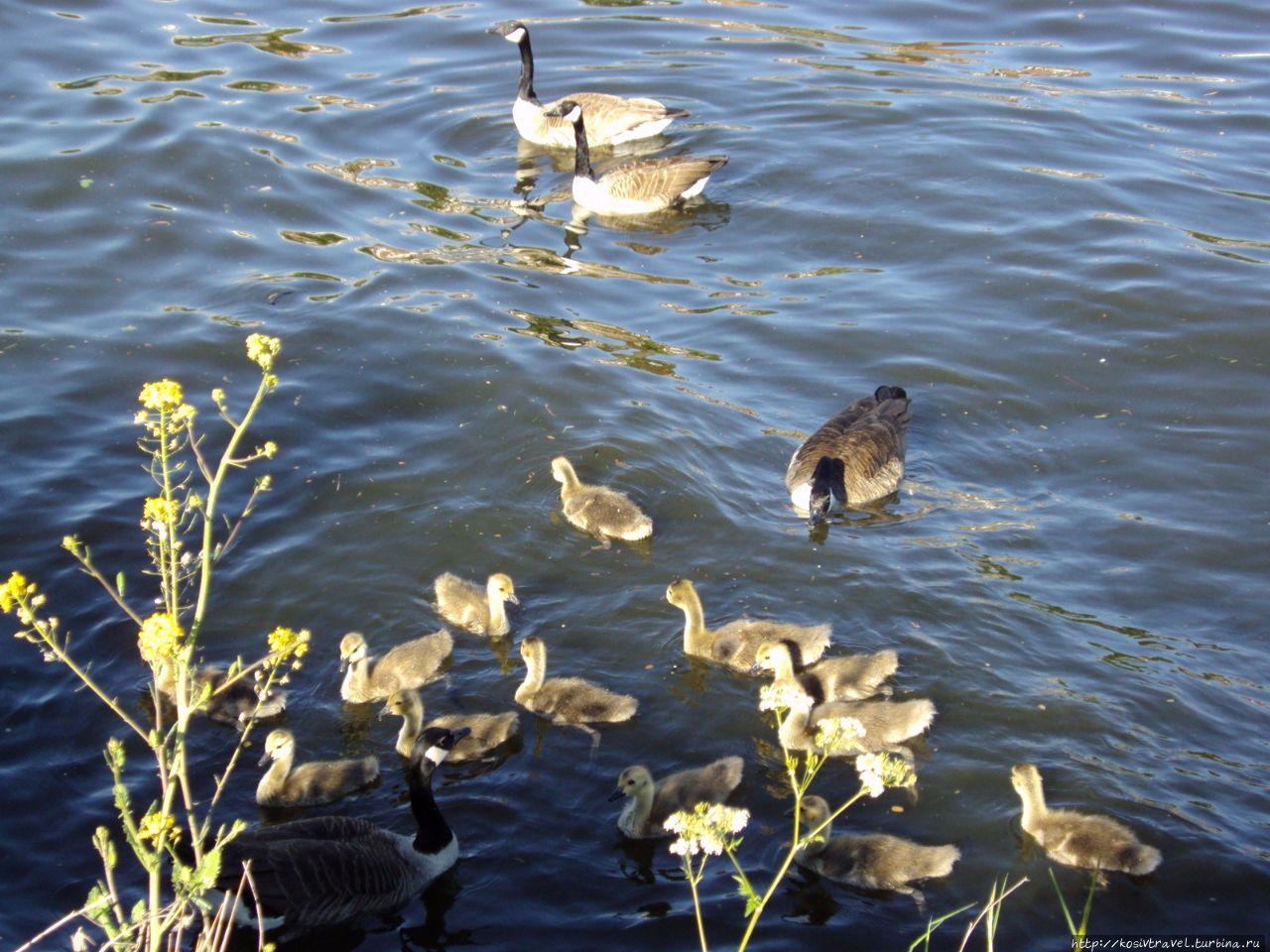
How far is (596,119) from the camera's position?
18500 millimetres

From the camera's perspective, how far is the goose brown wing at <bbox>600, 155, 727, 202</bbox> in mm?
16328

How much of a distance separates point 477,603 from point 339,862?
2586 mm

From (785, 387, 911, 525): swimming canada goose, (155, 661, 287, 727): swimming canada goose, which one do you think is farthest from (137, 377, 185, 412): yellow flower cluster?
(785, 387, 911, 525): swimming canada goose

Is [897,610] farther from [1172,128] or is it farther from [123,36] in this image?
[123,36]

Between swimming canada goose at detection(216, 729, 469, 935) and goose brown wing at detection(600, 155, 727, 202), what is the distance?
9902 mm

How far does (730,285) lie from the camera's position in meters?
14.8

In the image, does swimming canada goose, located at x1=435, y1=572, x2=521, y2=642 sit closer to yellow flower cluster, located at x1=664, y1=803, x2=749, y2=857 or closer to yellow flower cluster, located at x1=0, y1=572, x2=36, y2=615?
yellow flower cluster, located at x1=664, y1=803, x2=749, y2=857

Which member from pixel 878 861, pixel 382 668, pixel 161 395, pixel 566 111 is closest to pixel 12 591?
pixel 161 395

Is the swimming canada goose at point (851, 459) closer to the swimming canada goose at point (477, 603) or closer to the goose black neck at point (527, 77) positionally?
the swimming canada goose at point (477, 603)

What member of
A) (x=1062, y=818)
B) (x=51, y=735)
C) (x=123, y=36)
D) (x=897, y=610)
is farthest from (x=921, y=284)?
(x=123, y=36)

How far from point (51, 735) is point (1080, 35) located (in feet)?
62.7

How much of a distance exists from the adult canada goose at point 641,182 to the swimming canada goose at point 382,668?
8.63 meters

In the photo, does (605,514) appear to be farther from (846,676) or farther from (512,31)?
(512,31)

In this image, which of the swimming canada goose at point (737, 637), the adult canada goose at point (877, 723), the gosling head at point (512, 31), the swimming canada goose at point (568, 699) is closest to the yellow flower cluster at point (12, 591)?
the swimming canada goose at point (568, 699)
